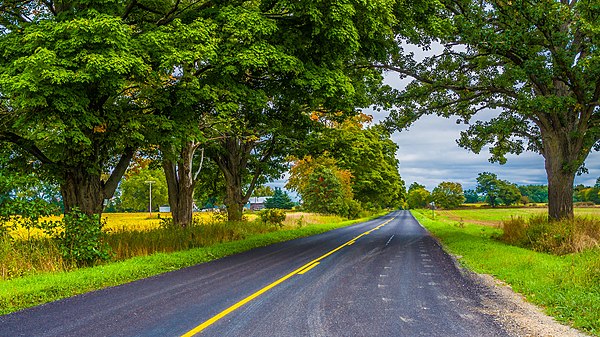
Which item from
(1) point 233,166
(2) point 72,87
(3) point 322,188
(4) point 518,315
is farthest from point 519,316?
(3) point 322,188

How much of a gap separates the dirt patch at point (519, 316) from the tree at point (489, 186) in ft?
520

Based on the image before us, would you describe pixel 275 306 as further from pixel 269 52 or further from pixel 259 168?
pixel 259 168

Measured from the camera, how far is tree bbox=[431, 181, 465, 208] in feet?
516

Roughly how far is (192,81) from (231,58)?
1.28 metres

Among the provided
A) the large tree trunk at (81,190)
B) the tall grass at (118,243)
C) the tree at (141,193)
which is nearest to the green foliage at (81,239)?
the tall grass at (118,243)

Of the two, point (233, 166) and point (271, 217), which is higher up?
point (233, 166)

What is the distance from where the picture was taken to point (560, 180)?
17.6 metres

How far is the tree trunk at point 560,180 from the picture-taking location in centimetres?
1728

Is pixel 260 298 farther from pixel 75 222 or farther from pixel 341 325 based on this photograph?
pixel 75 222

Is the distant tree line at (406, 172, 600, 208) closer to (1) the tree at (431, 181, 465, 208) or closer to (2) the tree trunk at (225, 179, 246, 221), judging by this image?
(1) the tree at (431, 181, 465, 208)

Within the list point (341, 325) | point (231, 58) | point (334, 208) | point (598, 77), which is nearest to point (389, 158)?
point (334, 208)

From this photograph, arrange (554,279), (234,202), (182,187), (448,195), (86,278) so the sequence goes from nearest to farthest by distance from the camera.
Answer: (554,279)
(86,278)
(182,187)
(234,202)
(448,195)

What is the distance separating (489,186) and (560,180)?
496 ft

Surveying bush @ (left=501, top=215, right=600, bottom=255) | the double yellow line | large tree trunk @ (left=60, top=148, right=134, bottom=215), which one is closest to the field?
bush @ (left=501, top=215, right=600, bottom=255)
